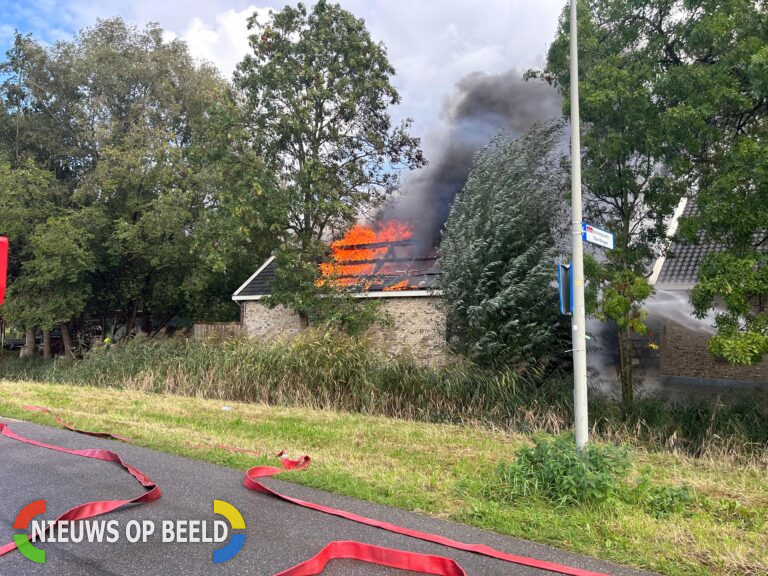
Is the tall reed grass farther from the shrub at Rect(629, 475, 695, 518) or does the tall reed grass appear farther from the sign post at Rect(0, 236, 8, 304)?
the sign post at Rect(0, 236, 8, 304)

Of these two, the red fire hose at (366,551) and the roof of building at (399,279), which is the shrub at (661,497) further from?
the roof of building at (399,279)

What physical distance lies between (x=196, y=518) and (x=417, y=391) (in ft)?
24.9

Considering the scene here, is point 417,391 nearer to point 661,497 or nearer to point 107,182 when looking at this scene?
point 661,497

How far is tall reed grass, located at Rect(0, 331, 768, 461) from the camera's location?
1027 centimetres

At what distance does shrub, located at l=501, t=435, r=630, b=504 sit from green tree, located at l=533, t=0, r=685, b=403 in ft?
18.3

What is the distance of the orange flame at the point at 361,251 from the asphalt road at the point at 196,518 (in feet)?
37.8

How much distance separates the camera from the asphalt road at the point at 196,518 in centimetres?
353

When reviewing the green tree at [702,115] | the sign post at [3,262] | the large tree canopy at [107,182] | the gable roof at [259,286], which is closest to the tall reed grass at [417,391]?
the green tree at [702,115]

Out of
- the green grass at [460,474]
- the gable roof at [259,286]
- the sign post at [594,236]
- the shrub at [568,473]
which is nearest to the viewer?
the green grass at [460,474]

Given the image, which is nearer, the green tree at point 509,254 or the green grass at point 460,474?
the green grass at point 460,474

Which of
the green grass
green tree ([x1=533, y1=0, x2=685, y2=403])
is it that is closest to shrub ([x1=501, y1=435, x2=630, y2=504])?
the green grass

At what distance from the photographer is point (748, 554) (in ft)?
12.3

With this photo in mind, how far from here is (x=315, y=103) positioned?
17344 mm

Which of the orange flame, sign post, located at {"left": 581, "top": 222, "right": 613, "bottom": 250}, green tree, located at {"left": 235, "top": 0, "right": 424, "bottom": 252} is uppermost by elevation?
green tree, located at {"left": 235, "top": 0, "right": 424, "bottom": 252}
